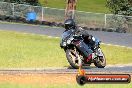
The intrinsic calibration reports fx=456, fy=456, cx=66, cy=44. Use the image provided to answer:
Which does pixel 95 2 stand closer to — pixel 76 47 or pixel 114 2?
pixel 114 2

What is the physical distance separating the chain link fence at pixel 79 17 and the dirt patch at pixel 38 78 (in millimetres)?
22822

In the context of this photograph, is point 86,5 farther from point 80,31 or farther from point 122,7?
point 80,31

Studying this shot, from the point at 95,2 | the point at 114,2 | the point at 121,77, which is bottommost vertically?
the point at 95,2

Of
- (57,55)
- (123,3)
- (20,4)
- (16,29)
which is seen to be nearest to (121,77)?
(57,55)

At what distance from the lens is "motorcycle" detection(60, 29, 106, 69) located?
15906 mm

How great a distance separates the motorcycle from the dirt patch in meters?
1.95

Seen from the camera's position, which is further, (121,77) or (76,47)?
(76,47)

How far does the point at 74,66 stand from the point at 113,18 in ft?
70.8

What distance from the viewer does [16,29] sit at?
34.3m

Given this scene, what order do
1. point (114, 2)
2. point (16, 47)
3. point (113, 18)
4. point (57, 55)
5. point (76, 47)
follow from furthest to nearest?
point (114, 2) < point (113, 18) < point (16, 47) < point (57, 55) < point (76, 47)

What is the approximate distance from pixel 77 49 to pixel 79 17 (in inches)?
910

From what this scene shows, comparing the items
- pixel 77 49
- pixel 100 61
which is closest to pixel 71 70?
pixel 77 49

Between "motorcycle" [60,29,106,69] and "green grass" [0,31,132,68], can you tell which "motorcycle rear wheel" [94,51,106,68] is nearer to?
"motorcycle" [60,29,106,69]

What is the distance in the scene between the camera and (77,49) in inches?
640
